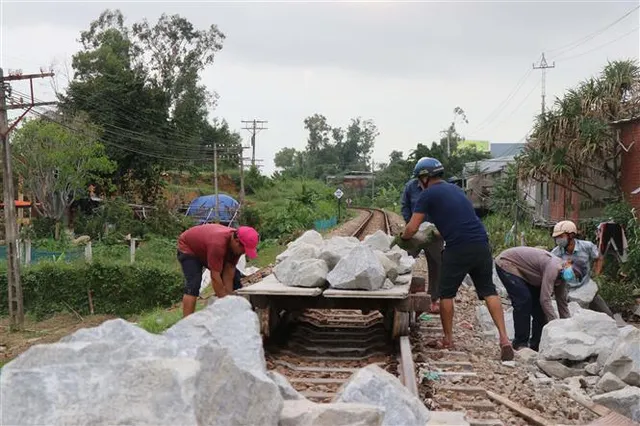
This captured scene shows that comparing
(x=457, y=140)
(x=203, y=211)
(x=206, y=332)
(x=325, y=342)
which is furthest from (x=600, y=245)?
(x=457, y=140)

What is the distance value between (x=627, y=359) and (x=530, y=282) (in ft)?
5.33

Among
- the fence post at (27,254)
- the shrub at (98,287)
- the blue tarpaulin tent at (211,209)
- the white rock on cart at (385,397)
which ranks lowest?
the shrub at (98,287)

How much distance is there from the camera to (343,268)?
21.0ft

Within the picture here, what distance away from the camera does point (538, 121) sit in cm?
1986

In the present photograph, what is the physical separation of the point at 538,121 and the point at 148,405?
750 inches

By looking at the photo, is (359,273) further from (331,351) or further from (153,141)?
(153,141)

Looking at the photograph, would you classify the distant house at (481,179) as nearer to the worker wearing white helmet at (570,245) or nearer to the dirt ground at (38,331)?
the dirt ground at (38,331)

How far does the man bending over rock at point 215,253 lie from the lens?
632cm

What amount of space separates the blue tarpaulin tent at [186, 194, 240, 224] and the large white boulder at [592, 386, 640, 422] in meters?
34.4

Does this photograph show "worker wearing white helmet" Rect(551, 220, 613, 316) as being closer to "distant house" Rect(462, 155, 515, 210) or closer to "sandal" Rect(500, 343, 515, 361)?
"sandal" Rect(500, 343, 515, 361)

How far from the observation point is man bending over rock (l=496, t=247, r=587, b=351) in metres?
7.06

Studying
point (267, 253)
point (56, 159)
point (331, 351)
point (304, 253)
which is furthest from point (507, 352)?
point (56, 159)

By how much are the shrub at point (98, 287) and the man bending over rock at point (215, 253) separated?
16.7 meters

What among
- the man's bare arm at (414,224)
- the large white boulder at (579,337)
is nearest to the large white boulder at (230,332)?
the man's bare arm at (414,224)
